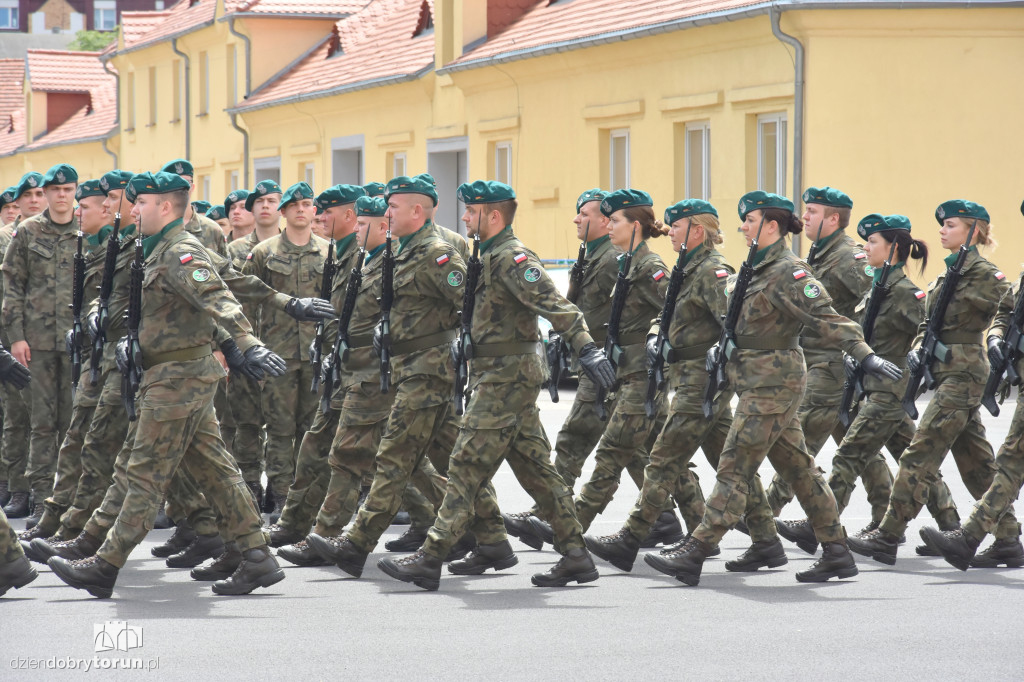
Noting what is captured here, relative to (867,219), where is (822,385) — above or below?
below

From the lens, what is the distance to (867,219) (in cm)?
979

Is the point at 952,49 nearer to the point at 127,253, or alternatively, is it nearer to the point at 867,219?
the point at 867,219

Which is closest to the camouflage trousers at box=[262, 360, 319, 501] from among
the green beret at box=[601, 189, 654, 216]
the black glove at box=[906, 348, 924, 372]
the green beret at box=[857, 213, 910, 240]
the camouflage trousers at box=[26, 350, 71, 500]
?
the camouflage trousers at box=[26, 350, 71, 500]

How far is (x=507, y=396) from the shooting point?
8.00m

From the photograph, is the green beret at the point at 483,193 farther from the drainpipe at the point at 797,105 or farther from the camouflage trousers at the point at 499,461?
the drainpipe at the point at 797,105

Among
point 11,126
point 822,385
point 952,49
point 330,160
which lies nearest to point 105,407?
point 822,385

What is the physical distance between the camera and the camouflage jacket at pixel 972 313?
8875 mm

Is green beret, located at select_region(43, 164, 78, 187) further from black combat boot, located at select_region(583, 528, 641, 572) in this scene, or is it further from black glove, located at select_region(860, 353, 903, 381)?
black glove, located at select_region(860, 353, 903, 381)

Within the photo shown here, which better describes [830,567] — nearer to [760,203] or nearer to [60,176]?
[760,203]

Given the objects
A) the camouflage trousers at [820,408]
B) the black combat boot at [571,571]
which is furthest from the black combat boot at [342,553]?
the camouflage trousers at [820,408]

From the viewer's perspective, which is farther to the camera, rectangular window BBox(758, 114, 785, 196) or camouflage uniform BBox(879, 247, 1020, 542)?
rectangular window BBox(758, 114, 785, 196)

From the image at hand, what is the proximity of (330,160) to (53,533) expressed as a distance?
25110 millimetres

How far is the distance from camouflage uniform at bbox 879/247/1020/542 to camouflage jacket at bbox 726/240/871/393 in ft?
3.41

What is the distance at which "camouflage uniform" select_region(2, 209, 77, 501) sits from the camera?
10250mm
